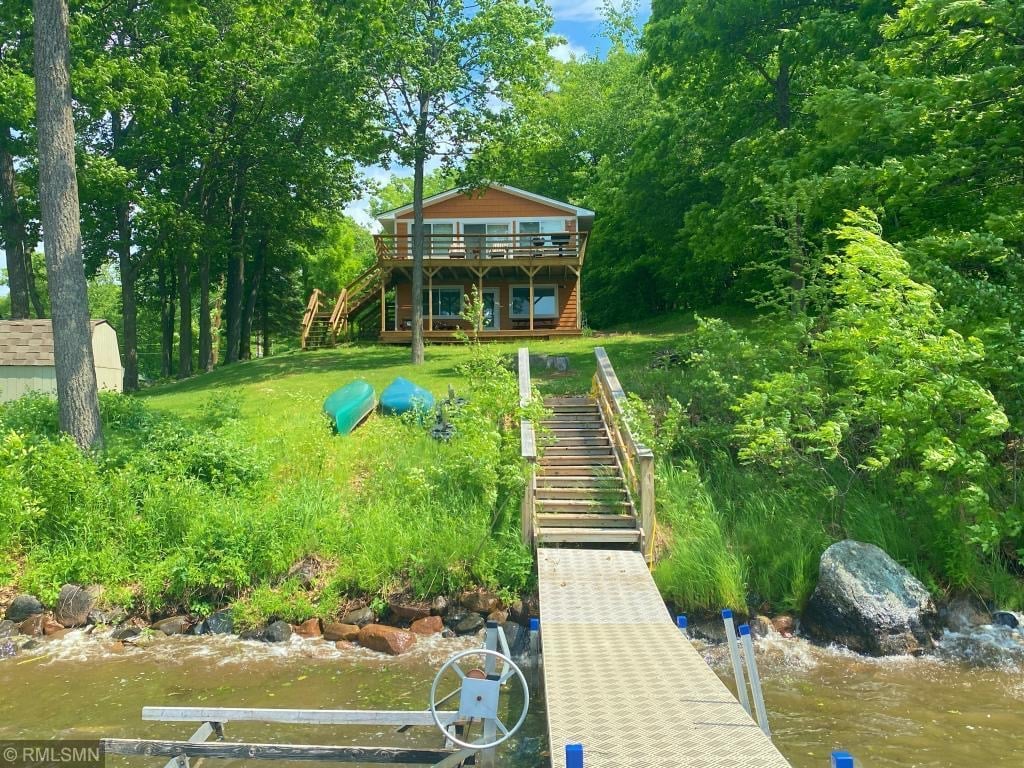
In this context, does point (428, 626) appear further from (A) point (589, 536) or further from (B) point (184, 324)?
(B) point (184, 324)

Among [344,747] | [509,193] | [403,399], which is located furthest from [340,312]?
[344,747]

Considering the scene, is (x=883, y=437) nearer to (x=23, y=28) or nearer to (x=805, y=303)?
(x=805, y=303)

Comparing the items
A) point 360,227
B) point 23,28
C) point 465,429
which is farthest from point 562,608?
point 360,227

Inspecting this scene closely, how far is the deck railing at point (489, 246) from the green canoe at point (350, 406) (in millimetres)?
13709

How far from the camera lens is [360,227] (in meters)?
63.7

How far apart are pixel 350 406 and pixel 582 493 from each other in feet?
18.2

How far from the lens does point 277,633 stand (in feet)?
32.6

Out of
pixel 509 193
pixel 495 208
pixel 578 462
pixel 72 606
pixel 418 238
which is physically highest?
pixel 509 193

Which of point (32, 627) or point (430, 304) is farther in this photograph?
point (430, 304)

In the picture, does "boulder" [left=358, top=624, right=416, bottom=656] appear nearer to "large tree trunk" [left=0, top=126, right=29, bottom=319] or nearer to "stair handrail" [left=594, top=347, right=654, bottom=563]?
"stair handrail" [left=594, top=347, right=654, bottom=563]

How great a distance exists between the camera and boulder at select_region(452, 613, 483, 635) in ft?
32.8

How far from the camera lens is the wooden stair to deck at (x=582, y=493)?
10977 mm

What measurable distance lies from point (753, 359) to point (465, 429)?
16.7 ft

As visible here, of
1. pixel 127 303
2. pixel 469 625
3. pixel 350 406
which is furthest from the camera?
pixel 127 303
